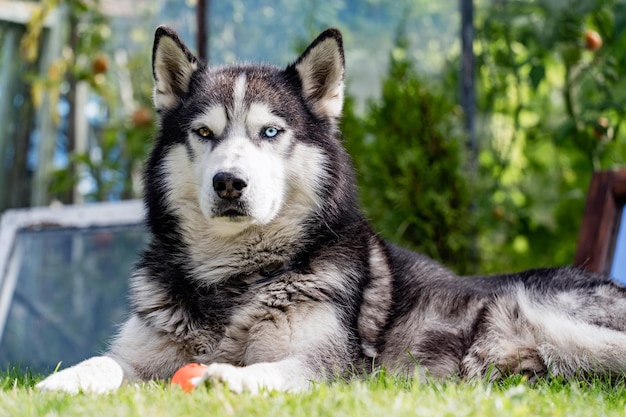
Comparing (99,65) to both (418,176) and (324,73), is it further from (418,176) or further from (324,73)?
(324,73)

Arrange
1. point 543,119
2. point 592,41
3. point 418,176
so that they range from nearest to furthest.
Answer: point 418,176 < point 592,41 < point 543,119

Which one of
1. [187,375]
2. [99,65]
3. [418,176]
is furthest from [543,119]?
[187,375]

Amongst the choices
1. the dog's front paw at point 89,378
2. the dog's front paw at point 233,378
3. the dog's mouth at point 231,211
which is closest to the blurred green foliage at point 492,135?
the dog's mouth at point 231,211

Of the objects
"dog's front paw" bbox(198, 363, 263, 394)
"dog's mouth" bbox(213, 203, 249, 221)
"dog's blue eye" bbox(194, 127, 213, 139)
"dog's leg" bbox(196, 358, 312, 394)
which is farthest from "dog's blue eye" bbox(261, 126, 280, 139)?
"dog's front paw" bbox(198, 363, 263, 394)

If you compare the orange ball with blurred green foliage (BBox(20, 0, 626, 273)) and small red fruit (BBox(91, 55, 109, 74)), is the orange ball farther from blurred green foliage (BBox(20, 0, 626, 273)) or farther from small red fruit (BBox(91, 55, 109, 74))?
small red fruit (BBox(91, 55, 109, 74))

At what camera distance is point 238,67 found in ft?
11.6

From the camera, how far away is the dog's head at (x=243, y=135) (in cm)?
313

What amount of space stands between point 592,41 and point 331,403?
455cm

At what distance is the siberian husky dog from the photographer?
3084 mm

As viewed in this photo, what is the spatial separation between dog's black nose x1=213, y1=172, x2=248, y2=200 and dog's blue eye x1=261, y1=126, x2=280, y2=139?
0.31 m

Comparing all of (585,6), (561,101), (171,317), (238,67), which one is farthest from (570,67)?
(171,317)

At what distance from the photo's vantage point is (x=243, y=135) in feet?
Answer: 10.6

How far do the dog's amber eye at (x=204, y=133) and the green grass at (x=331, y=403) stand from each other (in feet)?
3.53

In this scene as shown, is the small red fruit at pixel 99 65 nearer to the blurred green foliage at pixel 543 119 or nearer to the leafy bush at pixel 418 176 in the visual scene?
the leafy bush at pixel 418 176
